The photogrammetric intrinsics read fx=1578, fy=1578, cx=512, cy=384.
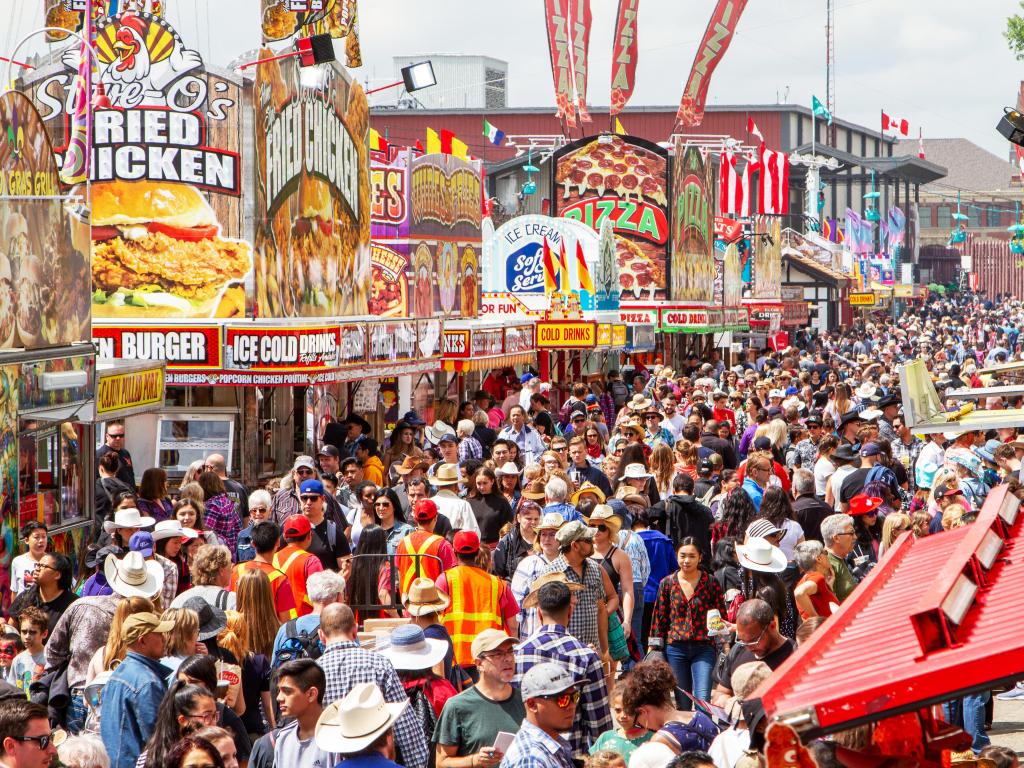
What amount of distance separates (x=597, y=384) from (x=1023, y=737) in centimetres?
1799

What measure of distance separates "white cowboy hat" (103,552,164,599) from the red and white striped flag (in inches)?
1661

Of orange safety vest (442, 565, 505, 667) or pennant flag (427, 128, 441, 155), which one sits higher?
pennant flag (427, 128, 441, 155)

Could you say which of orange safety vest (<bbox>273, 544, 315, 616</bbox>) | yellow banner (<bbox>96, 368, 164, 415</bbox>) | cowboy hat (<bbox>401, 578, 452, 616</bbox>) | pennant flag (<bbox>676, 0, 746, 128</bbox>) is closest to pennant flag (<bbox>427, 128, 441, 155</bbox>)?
pennant flag (<bbox>676, 0, 746, 128</bbox>)

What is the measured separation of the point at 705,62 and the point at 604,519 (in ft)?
102

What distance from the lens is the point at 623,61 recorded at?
37.5 m

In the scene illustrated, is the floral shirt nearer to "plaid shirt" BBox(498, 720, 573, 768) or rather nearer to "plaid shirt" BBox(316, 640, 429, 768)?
"plaid shirt" BBox(316, 640, 429, 768)

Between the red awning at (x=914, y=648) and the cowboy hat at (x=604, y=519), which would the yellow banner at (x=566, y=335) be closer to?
the cowboy hat at (x=604, y=519)

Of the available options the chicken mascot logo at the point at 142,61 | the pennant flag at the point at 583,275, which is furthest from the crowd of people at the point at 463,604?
the pennant flag at the point at 583,275

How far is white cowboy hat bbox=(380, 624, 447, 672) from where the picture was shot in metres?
6.79

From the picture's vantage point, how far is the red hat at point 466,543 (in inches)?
318

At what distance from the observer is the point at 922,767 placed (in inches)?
118

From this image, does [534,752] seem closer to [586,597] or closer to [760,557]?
[586,597]

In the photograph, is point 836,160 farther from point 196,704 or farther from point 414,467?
point 196,704

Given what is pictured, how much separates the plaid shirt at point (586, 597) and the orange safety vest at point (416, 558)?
706 millimetres
